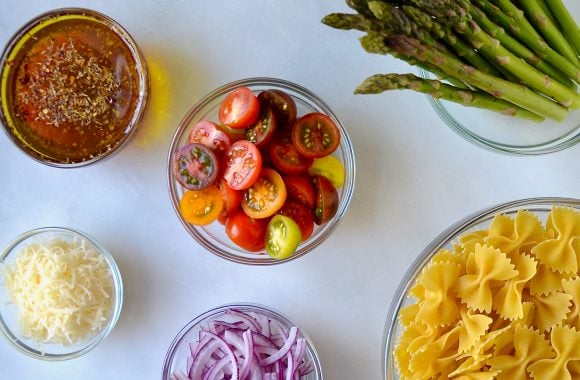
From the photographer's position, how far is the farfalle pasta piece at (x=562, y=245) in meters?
1.80

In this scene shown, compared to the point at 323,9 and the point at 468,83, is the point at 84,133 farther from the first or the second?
the point at 468,83

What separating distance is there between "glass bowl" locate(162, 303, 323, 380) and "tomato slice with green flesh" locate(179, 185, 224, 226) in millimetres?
290

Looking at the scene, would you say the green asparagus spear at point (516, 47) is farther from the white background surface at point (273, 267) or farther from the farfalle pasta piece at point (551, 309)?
the farfalle pasta piece at point (551, 309)

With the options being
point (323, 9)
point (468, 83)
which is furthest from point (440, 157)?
point (323, 9)

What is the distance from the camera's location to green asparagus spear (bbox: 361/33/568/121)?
171 centimetres

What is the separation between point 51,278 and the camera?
203 centimetres

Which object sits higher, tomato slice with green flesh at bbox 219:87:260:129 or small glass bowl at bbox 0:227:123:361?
tomato slice with green flesh at bbox 219:87:260:129

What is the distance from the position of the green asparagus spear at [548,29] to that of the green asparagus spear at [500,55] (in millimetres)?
82

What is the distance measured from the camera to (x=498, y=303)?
6.08ft

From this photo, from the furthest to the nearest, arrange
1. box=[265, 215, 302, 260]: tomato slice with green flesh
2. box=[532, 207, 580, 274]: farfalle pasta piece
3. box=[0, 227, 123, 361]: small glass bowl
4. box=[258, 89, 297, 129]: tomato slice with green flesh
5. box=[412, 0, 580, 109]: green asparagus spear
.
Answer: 1. box=[0, 227, 123, 361]: small glass bowl
2. box=[258, 89, 297, 129]: tomato slice with green flesh
3. box=[265, 215, 302, 260]: tomato slice with green flesh
4. box=[532, 207, 580, 274]: farfalle pasta piece
5. box=[412, 0, 580, 109]: green asparagus spear

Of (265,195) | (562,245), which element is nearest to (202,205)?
(265,195)

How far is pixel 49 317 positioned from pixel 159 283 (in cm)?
34

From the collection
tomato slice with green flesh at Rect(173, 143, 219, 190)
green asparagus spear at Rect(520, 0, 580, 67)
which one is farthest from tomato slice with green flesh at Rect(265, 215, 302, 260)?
green asparagus spear at Rect(520, 0, 580, 67)

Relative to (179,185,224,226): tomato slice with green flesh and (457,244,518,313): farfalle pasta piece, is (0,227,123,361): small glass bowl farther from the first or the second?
(457,244,518,313): farfalle pasta piece
